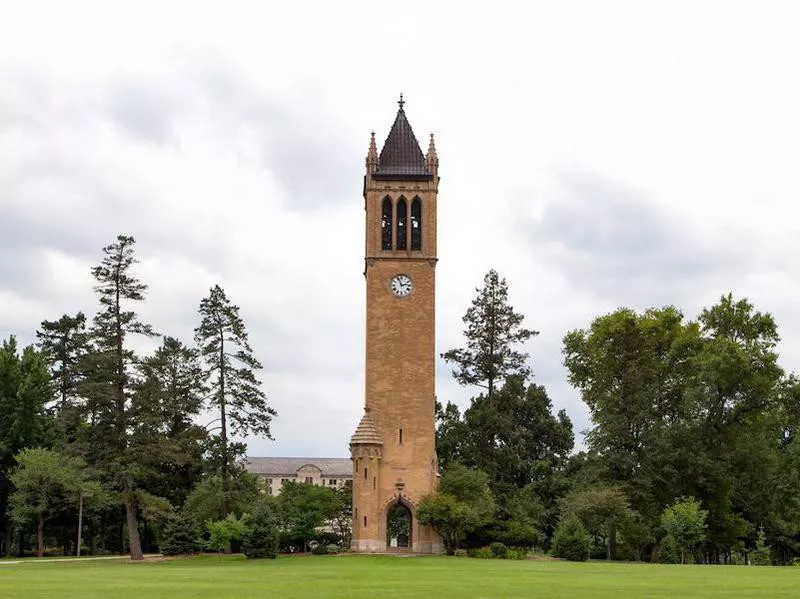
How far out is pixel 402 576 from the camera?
33719 millimetres

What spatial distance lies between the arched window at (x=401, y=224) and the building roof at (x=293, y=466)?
10689cm

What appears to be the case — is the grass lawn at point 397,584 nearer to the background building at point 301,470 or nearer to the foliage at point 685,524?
the foliage at point 685,524

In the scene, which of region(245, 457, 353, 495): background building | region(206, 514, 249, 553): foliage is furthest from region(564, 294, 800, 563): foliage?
region(245, 457, 353, 495): background building

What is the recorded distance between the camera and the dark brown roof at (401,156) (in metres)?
64.1

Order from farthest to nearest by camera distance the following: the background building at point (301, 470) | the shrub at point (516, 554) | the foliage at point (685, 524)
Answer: the background building at point (301, 470) < the shrub at point (516, 554) < the foliage at point (685, 524)

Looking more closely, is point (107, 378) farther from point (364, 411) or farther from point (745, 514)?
point (745, 514)

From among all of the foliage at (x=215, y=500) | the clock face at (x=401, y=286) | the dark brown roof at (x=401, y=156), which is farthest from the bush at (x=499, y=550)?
the dark brown roof at (x=401, y=156)

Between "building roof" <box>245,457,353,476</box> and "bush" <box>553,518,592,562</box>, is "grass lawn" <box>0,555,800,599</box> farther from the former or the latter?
"building roof" <box>245,457,353,476</box>

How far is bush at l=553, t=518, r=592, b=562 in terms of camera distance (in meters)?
51.7

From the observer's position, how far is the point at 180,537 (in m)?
57.2

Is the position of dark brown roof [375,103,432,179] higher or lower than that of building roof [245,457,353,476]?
higher

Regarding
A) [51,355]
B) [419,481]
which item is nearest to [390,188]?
[419,481]

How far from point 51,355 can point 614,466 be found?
41.7m

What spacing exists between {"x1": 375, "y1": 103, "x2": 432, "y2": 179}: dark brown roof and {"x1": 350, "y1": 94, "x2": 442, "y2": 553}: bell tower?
62 mm
